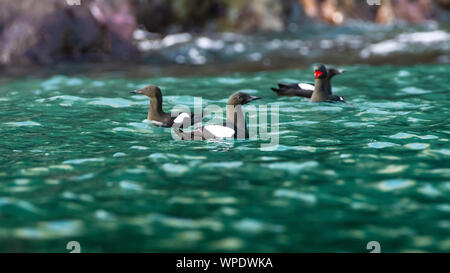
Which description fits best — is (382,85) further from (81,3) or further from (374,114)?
(81,3)

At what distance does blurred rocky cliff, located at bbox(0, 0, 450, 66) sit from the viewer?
57.1 ft

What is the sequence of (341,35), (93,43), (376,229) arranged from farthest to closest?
1. (341,35)
2. (93,43)
3. (376,229)

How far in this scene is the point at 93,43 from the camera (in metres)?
18.4

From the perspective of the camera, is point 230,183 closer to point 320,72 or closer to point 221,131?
point 221,131

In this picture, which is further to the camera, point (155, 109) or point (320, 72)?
point (320, 72)

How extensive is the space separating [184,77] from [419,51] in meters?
8.26

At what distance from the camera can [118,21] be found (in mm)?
19328

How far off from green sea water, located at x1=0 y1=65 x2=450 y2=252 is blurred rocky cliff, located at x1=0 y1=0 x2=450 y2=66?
6750mm

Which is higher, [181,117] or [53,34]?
[53,34]

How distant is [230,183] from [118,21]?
550 inches

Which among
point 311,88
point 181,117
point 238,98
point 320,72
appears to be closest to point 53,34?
point 311,88

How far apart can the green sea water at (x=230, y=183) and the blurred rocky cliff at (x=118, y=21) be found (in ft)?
22.1

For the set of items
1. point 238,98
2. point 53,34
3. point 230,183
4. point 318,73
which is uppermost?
point 53,34
